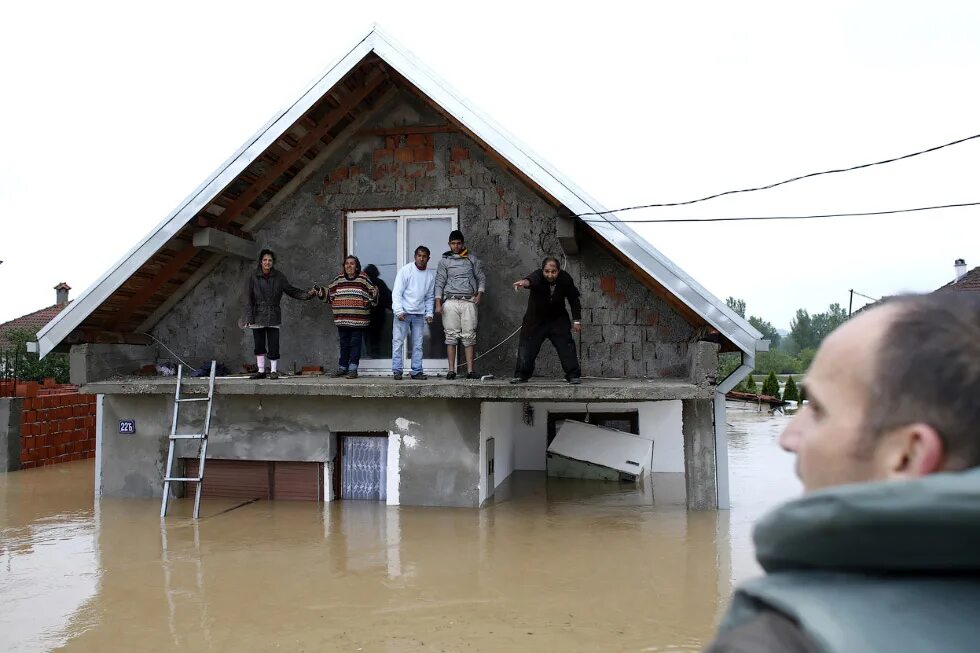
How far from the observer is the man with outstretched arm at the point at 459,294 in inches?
363

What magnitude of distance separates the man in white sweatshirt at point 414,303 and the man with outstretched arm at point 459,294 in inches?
7.8

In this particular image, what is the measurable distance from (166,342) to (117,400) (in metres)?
1.09

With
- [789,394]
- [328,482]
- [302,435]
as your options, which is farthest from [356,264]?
[789,394]

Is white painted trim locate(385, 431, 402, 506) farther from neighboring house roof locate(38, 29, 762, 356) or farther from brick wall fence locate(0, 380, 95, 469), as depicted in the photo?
brick wall fence locate(0, 380, 95, 469)

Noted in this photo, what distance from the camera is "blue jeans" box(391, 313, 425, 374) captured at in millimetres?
9312

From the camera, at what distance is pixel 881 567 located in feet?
2.37

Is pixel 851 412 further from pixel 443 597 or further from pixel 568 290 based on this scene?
pixel 568 290

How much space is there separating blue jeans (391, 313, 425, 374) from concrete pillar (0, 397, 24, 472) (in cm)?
765

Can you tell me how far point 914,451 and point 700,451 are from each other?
833cm

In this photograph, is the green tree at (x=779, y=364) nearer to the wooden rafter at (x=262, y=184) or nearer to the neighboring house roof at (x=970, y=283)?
the neighboring house roof at (x=970, y=283)

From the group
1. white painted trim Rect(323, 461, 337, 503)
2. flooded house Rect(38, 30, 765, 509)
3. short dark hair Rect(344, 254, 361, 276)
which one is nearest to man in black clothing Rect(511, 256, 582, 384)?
A: flooded house Rect(38, 30, 765, 509)

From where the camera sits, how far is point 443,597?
591 centimetres

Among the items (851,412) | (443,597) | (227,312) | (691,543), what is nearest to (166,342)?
(227,312)

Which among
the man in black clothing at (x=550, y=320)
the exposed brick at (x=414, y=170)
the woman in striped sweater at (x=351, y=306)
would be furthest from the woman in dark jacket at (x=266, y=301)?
the man in black clothing at (x=550, y=320)
